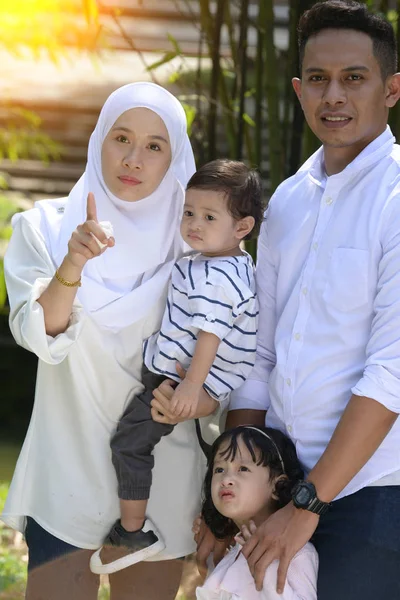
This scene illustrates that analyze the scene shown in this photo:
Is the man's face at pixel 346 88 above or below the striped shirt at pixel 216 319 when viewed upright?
above

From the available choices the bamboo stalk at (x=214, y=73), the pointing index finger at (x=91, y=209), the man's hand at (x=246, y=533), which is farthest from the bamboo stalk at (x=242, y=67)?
the man's hand at (x=246, y=533)

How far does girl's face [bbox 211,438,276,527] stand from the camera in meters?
2.08

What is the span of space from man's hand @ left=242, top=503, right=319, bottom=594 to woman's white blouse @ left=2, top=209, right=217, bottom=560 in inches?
16.2

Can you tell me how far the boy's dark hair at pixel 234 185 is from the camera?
7.19 ft

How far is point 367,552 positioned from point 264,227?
76cm

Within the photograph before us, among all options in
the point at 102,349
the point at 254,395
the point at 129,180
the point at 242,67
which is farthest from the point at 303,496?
the point at 242,67

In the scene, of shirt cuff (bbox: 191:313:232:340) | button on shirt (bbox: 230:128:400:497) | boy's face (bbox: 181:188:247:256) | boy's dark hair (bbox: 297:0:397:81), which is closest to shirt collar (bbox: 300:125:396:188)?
button on shirt (bbox: 230:128:400:497)

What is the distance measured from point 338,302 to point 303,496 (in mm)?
390

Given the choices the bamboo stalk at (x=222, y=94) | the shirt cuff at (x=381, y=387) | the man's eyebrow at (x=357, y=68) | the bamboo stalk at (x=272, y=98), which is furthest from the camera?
the bamboo stalk at (x=222, y=94)

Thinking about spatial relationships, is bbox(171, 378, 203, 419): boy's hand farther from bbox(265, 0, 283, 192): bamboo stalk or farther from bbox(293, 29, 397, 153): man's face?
bbox(265, 0, 283, 192): bamboo stalk

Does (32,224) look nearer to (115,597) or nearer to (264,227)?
(264,227)

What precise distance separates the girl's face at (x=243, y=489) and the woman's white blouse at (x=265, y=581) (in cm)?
9

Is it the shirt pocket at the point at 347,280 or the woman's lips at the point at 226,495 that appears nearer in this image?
the shirt pocket at the point at 347,280

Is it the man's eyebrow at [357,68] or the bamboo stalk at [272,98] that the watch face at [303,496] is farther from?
the bamboo stalk at [272,98]
